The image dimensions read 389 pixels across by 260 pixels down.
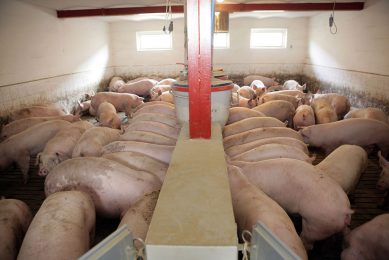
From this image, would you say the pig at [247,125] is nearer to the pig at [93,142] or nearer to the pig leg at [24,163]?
the pig at [93,142]

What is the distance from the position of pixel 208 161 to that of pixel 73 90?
22.2 ft

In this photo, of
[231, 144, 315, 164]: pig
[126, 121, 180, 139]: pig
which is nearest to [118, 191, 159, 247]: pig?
[231, 144, 315, 164]: pig

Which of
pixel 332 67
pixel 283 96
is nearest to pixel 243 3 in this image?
pixel 283 96

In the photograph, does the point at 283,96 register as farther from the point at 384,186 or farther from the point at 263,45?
the point at 263,45

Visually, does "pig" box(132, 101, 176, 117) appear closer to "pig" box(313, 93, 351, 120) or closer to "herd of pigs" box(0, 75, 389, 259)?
"herd of pigs" box(0, 75, 389, 259)

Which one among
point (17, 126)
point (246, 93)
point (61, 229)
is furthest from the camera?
point (246, 93)

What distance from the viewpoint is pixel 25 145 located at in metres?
4.09

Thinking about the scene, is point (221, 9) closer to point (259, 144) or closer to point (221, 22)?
point (221, 22)

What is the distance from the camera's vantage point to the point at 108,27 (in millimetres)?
10078

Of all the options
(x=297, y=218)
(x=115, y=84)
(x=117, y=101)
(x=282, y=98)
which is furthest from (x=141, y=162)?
(x=115, y=84)

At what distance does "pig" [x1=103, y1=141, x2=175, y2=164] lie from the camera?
126 inches

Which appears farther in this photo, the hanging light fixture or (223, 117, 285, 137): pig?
the hanging light fixture

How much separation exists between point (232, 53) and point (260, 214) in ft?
28.7

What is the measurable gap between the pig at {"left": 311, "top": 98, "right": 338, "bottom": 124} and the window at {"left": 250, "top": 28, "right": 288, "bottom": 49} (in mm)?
4624
